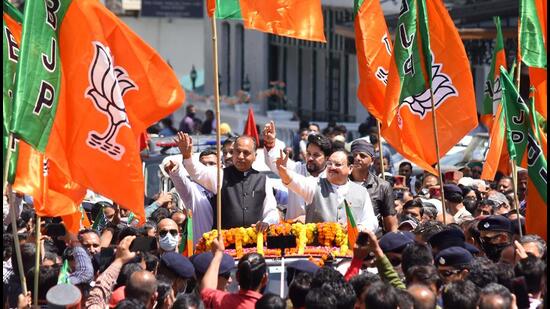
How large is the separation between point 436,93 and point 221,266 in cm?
406

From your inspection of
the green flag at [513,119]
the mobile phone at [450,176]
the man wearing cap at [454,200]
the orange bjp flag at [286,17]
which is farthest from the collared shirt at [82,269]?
the mobile phone at [450,176]

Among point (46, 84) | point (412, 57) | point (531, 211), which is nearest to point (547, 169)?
point (531, 211)

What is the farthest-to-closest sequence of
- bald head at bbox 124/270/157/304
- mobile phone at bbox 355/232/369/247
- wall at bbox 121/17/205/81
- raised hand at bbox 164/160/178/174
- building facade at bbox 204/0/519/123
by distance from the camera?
1. wall at bbox 121/17/205/81
2. building facade at bbox 204/0/519/123
3. raised hand at bbox 164/160/178/174
4. mobile phone at bbox 355/232/369/247
5. bald head at bbox 124/270/157/304

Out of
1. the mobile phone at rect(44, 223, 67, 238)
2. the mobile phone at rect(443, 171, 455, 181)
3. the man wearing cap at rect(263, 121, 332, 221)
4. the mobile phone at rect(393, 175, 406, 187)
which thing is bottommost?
the mobile phone at rect(393, 175, 406, 187)

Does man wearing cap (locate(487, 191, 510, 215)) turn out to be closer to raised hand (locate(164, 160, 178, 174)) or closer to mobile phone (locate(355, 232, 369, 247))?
raised hand (locate(164, 160, 178, 174))

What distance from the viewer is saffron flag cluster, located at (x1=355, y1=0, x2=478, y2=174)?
13.2 metres

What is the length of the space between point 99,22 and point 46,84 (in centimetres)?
63

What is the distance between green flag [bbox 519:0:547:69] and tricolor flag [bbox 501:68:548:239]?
1094mm

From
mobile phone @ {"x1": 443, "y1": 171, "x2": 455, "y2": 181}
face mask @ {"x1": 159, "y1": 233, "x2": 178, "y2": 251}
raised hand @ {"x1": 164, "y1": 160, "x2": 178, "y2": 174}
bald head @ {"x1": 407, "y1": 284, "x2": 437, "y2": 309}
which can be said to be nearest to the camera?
bald head @ {"x1": 407, "y1": 284, "x2": 437, "y2": 309}

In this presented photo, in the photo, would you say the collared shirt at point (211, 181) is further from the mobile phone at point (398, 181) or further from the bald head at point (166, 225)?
the mobile phone at point (398, 181)

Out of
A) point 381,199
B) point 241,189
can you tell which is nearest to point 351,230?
point 241,189

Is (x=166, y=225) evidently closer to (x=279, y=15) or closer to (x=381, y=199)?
(x=381, y=199)

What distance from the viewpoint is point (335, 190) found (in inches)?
472

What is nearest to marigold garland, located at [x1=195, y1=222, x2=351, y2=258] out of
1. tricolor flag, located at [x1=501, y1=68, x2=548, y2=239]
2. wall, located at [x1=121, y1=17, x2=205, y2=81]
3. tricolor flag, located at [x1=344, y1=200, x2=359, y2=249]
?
tricolor flag, located at [x1=344, y1=200, x2=359, y2=249]
